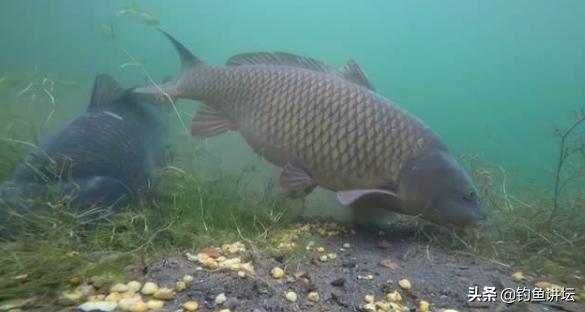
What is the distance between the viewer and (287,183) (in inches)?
164

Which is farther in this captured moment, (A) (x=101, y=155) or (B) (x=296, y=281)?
(A) (x=101, y=155)

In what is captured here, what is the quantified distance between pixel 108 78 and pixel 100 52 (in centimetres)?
1748

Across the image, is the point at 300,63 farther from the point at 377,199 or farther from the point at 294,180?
the point at 377,199

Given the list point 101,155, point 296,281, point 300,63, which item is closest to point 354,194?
point 296,281

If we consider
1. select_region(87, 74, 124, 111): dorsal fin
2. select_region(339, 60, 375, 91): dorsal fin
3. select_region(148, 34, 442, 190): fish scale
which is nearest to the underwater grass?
select_region(148, 34, 442, 190): fish scale

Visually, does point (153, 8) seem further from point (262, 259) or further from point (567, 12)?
point (567, 12)

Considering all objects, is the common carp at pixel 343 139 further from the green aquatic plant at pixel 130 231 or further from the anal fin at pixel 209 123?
the green aquatic plant at pixel 130 231

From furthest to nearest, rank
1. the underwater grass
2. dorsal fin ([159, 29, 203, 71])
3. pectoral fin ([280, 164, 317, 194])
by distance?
dorsal fin ([159, 29, 203, 71]), pectoral fin ([280, 164, 317, 194]), the underwater grass

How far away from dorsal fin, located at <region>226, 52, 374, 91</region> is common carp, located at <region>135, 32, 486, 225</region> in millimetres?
13

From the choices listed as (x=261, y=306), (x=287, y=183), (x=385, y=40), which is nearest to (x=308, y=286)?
(x=261, y=306)

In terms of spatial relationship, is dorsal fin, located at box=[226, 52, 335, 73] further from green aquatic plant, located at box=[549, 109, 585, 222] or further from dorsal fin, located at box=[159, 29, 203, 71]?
green aquatic plant, located at box=[549, 109, 585, 222]

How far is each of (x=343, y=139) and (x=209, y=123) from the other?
6.60 feet

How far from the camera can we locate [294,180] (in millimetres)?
4203

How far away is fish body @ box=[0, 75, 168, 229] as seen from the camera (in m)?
3.33
